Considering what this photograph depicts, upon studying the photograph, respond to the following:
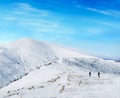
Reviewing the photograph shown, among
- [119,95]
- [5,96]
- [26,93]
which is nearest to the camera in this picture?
[119,95]

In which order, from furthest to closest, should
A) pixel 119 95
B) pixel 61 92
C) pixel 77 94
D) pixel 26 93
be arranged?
pixel 26 93
pixel 61 92
pixel 77 94
pixel 119 95

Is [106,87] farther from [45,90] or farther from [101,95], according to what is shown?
[45,90]

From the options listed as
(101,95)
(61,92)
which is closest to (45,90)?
(61,92)

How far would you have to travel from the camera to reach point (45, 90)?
4279 inches

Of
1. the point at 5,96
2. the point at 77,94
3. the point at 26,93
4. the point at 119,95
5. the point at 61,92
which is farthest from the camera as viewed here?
the point at 5,96

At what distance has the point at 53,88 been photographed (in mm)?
110312

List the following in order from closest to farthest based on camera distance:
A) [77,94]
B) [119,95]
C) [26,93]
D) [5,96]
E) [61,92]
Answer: [119,95]
[77,94]
[61,92]
[26,93]
[5,96]

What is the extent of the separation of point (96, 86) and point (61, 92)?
1149cm

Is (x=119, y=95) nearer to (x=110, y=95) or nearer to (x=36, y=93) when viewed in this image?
(x=110, y=95)

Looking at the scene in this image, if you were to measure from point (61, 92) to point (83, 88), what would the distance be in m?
7.13

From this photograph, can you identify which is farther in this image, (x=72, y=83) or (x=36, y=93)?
(x=72, y=83)

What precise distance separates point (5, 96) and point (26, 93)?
1298cm

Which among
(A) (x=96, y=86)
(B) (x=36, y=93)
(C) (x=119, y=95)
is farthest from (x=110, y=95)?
(B) (x=36, y=93)

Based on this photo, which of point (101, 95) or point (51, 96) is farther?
point (51, 96)
